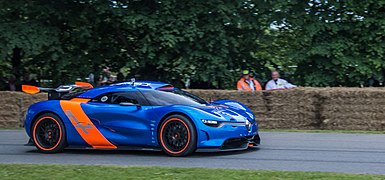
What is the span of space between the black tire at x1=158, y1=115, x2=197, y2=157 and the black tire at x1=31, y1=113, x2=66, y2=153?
1943mm

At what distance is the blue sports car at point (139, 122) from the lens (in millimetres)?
10398

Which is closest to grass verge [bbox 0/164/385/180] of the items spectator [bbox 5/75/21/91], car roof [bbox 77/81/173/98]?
car roof [bbox 77/81/173/98]

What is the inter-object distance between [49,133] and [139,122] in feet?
5.97

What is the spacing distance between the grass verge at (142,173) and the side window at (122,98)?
209 cm

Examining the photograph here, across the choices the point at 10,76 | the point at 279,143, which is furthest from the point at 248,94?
the point at 10,76

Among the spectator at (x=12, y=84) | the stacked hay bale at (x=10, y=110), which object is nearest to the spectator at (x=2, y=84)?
the spectator at (x=12, y=84)

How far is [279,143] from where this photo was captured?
12609mm

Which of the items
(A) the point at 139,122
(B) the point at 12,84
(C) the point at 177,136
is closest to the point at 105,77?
(B) the point at 12,84

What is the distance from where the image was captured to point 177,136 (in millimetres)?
10500

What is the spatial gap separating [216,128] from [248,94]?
6281 mm

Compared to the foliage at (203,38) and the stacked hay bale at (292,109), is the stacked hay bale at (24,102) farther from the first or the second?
the stacked hay bale at (292,109)

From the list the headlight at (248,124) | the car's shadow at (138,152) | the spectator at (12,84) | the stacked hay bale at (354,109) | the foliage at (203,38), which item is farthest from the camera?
the spectator at (12,84)

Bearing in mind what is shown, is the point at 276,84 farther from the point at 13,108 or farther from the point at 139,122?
the point at 139,122

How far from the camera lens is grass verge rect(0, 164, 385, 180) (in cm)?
814
